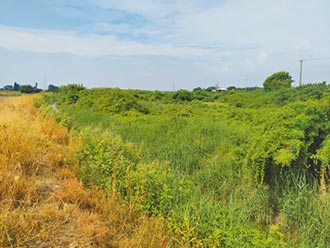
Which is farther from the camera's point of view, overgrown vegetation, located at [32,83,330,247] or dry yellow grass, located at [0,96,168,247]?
overgrown vegetation, located at [32,83,330,247]

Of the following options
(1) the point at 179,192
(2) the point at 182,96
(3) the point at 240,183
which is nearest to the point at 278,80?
(2) the point at 182,96

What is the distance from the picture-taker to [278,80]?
38.4 meters

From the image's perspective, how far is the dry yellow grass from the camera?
9.26 ft

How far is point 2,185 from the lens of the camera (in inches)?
140

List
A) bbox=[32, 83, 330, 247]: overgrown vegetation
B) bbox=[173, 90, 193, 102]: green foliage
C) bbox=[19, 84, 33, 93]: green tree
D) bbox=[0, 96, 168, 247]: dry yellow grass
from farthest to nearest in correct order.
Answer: bbox=[19, 84, 33, 93]: green tree < bbox=[173, 90, 193, 102]: green foliage < bbox=[32, 83, 330, 247]: overgrown vegetation < bbox=[0, 96, 168, 247]: dry yellow grass

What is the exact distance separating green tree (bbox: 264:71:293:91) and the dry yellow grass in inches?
1448

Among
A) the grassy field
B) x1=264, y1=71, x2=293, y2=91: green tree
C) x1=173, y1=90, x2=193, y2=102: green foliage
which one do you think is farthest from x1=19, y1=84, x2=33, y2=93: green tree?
the grassy field

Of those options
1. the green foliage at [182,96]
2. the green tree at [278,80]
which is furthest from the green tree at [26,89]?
the green tree at [278,80]

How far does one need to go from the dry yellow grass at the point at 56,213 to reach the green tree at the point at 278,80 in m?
36.8

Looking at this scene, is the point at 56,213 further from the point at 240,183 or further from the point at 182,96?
the point at 182,96

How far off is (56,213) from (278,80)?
39.4m

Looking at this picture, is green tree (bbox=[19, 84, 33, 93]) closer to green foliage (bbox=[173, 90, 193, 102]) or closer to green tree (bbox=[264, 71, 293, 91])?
green foliage (bbox=[173, 90, 193, 102])

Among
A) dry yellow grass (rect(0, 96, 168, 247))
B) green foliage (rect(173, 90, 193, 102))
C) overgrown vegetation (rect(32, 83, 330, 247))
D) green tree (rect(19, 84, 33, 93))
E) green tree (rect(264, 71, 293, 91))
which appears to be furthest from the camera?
green tree (rect(19, 84, 33, 93))

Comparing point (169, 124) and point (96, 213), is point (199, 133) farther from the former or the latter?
point (96, 213)
